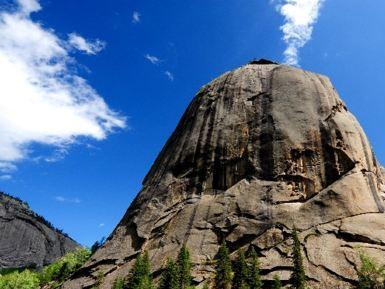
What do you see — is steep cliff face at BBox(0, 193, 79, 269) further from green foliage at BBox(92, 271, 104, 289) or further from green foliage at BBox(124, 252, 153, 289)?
green foliage at BBox(124, 252, 153, 289)

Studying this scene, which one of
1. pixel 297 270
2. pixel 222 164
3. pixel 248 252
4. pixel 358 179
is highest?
pixel 222 164

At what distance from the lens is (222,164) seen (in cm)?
6638

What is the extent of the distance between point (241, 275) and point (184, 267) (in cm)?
690

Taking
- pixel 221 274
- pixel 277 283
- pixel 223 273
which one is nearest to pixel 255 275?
pixel 277 283

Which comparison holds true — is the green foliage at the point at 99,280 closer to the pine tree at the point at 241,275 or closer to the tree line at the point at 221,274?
the tree line at the point at 221,274

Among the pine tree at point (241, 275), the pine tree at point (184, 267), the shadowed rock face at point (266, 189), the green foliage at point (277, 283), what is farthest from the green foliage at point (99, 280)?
Answer: the green foliage at point (277, 283)

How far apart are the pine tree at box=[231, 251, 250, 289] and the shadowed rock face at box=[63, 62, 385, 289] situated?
248cm

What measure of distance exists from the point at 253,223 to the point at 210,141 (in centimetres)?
1845

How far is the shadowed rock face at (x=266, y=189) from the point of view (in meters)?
51.3

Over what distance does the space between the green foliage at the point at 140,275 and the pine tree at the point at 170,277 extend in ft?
5.46

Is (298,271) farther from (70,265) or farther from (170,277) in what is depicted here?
(70,265)

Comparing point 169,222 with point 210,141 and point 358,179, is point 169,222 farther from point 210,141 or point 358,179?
point 358,179

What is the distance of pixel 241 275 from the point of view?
4859 cm

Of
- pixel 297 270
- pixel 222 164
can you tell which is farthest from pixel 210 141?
pixel 297 270
